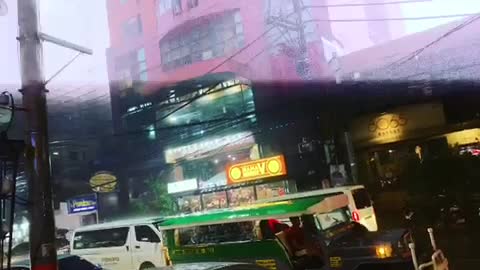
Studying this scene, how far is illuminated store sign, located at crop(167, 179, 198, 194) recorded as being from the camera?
1689 cm

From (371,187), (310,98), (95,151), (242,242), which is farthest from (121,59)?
(242,242)

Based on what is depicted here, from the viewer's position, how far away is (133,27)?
2070 cm

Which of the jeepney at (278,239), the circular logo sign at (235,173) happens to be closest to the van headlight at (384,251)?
the jeepney at (278,239)

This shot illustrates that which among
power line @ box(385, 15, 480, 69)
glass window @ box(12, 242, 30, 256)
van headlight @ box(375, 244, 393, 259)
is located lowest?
van headlight @ box(375, 244, 393, 259)

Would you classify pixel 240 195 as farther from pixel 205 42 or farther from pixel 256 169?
pixel 205 42

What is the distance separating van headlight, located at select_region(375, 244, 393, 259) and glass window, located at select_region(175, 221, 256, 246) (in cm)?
205

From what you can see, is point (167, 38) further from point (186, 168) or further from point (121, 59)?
point (186, 168)

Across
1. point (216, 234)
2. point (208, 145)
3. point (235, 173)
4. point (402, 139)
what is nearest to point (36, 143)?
point (216, 234)

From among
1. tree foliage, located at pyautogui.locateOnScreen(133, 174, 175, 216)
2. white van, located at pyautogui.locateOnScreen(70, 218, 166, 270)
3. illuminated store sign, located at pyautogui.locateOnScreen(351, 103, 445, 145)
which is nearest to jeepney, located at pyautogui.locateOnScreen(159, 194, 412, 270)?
white van, located at pyautogui.locateOnScreen(70, 218, 166, 270)

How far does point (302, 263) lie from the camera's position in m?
6.68

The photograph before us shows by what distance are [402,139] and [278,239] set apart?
29.2ft

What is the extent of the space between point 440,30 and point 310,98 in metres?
4.79

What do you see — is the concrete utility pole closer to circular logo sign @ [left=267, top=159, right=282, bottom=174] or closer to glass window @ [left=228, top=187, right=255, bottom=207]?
circular logo sign @ [left=267, top=159, right=282, bottom=174]

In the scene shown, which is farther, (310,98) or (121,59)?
(121,59)
